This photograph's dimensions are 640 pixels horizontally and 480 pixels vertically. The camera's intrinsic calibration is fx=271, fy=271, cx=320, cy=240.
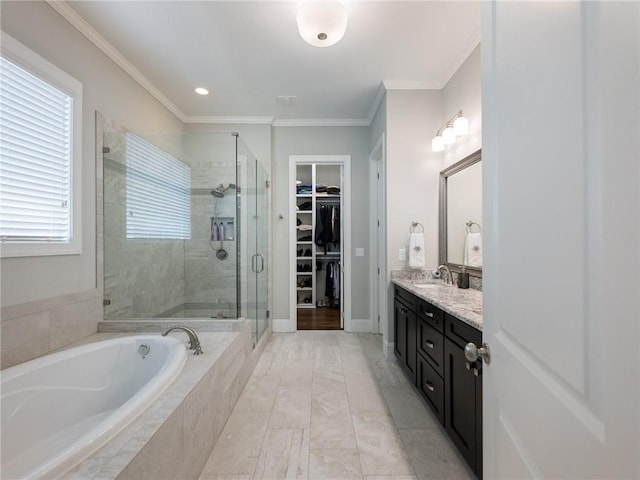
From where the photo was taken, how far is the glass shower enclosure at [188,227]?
8.13 feet

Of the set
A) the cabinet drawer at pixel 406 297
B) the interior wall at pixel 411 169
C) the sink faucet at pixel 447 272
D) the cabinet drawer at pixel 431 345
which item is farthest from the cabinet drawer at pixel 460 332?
the interior wall at pixel 411 169

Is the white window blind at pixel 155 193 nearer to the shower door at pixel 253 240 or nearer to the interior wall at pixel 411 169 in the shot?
the shower door at pixel 253 240

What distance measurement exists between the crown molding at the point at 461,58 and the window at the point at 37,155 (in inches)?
116

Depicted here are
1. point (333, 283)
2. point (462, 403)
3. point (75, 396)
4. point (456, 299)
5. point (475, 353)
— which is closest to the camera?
point (475, 353)

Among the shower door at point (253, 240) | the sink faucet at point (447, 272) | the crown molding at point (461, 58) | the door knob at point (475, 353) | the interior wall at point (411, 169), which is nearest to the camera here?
the door knob at point (475, 353)

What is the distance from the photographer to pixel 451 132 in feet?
7.58

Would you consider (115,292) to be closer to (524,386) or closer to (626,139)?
(524,386)

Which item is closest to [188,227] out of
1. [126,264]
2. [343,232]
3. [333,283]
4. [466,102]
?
[126,264]

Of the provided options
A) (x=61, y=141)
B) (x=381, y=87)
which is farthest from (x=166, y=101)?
(x=381, y=87)

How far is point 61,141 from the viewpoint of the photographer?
180cm

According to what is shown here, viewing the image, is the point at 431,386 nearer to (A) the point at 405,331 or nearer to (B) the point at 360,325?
(A) the point at 405,331

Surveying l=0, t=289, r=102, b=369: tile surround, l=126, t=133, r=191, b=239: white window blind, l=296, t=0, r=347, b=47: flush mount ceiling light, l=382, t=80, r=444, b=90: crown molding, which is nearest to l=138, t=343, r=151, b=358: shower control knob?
l=0, t=289, r=102, b=369: tile surround

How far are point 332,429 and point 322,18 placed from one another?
2.61 m

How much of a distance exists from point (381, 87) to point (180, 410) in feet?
10.1
